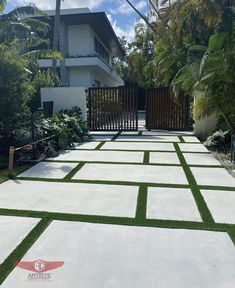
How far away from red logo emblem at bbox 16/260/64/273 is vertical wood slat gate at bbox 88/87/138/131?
10.6 meters

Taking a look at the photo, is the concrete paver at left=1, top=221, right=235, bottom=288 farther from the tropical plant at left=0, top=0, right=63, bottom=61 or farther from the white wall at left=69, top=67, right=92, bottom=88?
the white wall at left=69, top=67, right=92, bottom=88

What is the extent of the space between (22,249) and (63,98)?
32.5 feet

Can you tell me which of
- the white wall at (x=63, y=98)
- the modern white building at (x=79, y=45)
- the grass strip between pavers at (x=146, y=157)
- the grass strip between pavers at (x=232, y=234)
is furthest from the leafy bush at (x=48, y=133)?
the modern white building at (x=79, y=45)

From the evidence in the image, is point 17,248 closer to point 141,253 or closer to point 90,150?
point 141,253

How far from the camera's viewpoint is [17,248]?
3.06 m

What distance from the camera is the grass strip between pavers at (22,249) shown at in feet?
8.79

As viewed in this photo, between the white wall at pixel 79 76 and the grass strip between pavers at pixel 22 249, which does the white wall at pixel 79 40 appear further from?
the grass strip between pavers at pixel 22 249

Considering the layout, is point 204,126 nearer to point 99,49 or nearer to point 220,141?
point 220,141

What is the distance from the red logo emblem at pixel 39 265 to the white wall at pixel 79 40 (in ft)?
61.5

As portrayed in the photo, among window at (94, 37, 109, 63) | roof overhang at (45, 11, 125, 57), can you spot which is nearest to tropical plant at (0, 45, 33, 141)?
roof overhang at (45, 11, 125, 57)

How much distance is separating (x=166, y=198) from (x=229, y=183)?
1514 mm

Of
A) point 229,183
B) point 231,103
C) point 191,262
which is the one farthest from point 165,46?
point 191,262

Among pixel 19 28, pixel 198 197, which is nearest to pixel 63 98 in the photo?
pixel 19 28

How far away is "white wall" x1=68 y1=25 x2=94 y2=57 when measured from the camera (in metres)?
19.8
